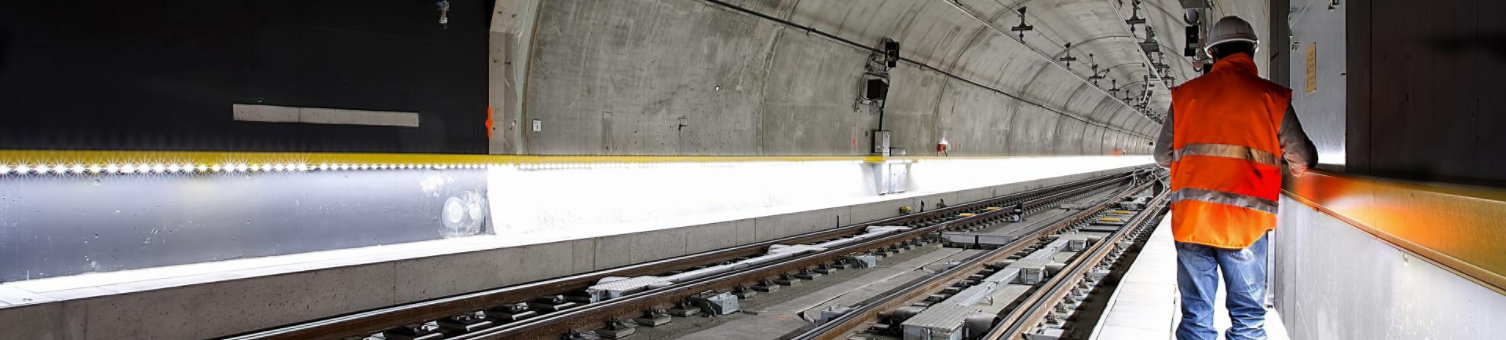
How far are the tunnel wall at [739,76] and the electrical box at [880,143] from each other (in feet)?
0.75

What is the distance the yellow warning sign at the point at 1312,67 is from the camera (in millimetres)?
5713

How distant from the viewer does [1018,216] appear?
17.6 metres

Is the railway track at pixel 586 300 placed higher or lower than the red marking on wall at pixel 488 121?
lower

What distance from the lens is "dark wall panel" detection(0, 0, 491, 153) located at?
249 inches

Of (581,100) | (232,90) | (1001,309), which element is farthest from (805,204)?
(232,90)

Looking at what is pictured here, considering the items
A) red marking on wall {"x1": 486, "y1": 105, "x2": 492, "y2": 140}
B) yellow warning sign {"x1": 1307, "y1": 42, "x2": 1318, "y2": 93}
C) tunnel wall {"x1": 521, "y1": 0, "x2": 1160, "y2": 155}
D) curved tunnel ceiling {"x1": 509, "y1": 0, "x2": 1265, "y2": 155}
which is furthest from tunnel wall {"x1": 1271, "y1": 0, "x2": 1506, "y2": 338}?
tunnel wall {"x1": 521, "y1": 0, "x2": 1160, "y2": 155}

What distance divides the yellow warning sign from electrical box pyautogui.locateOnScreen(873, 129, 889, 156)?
13.8 meters

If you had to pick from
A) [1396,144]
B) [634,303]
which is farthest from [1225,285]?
[634,303]

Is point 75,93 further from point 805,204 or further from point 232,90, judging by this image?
point 805,204

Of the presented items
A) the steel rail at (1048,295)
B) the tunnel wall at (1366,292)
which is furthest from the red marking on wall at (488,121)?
the tunnel wall at (1366,292)

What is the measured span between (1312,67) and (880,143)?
1409cm

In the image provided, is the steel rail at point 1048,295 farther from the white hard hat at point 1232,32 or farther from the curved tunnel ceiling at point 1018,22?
the curved tunnel ceiling at point 1018,22

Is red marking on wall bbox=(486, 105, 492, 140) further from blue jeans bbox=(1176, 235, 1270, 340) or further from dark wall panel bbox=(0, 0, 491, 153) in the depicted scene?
blue jeans bbox=(1176, 235, 1270, 340)

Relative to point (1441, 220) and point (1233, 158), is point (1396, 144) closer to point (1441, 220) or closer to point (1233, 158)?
point (1233, 158)
